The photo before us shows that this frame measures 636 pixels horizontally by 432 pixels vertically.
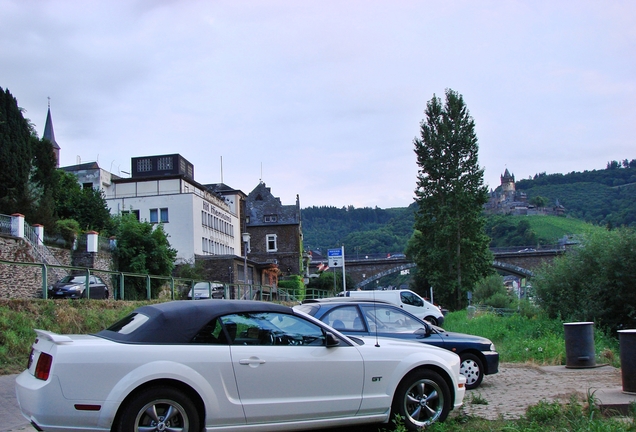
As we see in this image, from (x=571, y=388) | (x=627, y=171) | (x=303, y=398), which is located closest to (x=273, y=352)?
(x=303, y=398)

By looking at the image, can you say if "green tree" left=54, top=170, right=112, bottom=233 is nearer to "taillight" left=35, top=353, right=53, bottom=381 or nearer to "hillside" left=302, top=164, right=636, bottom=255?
"taillight" left=35, top=353, right=53, bottom=381

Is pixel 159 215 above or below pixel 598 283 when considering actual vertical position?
above

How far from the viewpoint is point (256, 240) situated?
86125 millimetres

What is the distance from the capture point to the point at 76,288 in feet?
57.2

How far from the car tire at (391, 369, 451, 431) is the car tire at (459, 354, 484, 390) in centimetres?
357

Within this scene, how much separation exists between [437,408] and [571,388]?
12.3ft

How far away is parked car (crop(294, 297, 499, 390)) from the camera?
10477mm

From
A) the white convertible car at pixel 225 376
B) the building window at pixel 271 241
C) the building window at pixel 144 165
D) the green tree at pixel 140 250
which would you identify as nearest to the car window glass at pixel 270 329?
the white convertible car at pixel 225 376

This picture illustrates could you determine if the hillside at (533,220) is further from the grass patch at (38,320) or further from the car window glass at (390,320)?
the car window glass at (390,320)

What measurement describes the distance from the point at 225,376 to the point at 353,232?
16669cm

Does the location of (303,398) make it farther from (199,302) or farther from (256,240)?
(256,240)

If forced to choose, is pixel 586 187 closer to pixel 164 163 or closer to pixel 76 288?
pixel 164 163

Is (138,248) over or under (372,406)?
over

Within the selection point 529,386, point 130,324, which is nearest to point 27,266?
point 130,324
